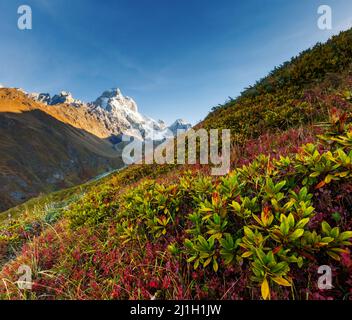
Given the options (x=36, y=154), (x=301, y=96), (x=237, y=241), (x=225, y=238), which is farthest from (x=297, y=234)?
(x=36, y=154)

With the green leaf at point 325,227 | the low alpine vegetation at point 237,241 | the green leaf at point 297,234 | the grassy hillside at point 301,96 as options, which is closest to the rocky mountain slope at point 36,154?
the grassy hillside at point 301,96

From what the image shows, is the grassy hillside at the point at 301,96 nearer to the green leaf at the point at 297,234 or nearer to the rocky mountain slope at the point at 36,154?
the green leaf at the point at 297,234

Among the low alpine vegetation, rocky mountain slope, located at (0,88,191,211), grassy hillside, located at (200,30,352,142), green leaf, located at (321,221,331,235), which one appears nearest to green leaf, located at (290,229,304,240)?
the low alpine vegetation

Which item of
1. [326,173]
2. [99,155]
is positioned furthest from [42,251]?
[99,155]

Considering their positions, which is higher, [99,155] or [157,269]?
[99,155]

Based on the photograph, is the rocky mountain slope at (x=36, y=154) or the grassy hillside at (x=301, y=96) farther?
the rocky mountain slope at (x=36, y=154)

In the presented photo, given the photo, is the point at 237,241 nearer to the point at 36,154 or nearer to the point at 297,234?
the point at 297,234

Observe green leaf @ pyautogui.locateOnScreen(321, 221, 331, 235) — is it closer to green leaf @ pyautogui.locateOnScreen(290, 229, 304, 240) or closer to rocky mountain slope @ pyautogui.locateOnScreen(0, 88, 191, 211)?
green leaf @ pyautogui.locateOnScreen(290, 229, 304, 240)

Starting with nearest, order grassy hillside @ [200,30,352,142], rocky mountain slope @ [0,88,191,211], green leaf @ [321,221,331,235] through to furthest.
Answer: green leaf @ [321,221,331,235] → grassy hillside @ [200,30,352,142] → rocky mountain slope @ [0,88,191,211]

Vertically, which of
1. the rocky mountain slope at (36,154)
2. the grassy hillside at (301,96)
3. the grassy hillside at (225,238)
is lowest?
the grassy hillside at (225,238)

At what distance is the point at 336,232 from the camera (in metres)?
1.77
